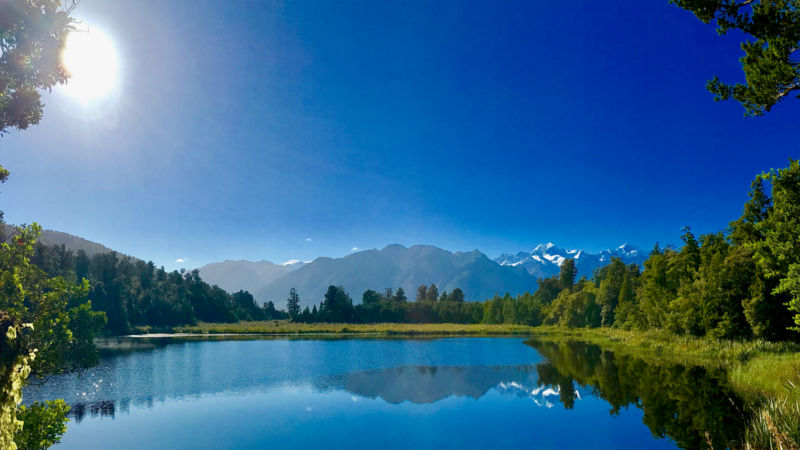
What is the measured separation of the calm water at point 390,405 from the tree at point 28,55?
14230mm

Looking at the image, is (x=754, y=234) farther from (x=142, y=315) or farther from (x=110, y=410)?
(x=142, y=315)

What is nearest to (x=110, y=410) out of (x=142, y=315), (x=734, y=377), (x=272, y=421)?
(x=272, y=421)

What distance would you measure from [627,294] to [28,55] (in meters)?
91.0

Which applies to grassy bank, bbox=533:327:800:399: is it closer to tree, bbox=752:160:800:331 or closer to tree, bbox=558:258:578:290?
tree, bbox=752:160:800:331

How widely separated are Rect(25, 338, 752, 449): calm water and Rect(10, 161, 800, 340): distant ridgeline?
8945 millimetres

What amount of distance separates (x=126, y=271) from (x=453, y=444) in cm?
14939

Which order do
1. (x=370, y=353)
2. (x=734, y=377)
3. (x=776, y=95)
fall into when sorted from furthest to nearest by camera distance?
(x=370, y=353)
(x=734, y=377)
(x=776, y=95)

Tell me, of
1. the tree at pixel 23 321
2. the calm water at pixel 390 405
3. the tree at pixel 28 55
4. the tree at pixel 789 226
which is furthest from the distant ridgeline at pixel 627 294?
the tree at pixel 28 55

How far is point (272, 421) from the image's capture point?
72.8 feet

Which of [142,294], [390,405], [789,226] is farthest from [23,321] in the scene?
[142,294]

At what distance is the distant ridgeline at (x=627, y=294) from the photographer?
26.1 m

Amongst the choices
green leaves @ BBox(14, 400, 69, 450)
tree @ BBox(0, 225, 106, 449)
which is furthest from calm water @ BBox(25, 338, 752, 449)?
green leaves @ BBox(14, 400, 69, 450)

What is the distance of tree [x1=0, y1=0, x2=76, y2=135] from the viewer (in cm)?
1135

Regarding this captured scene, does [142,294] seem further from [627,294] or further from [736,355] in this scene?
[736,355]
